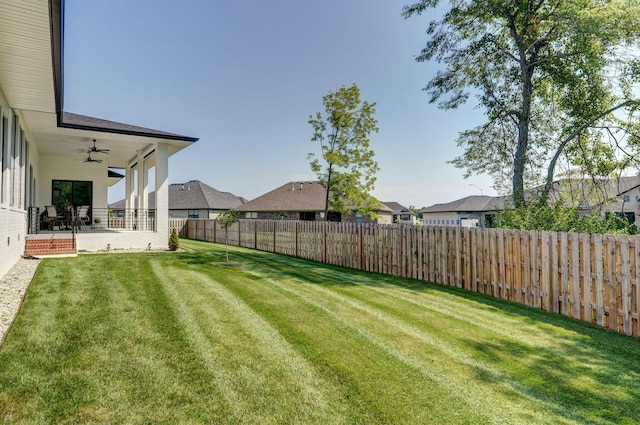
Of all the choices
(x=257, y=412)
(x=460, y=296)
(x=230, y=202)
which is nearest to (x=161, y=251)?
(x=460, y=296)

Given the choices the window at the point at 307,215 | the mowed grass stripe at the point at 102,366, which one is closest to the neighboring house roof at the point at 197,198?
the window at the point at 307,215

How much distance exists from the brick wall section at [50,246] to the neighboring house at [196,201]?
28411mm

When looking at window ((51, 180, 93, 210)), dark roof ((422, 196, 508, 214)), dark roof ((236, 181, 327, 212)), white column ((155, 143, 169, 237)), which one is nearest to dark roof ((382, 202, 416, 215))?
dark roof ((422, 196, 508, 214))

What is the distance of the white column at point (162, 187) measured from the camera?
1301cm

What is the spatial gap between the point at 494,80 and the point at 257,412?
15.7 metres

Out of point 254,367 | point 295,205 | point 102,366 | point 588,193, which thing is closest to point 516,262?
point 254,367

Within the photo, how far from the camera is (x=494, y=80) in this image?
1425 centimetres

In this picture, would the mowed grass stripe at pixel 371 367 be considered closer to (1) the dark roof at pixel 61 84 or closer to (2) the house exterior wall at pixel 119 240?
(1) the dark roof at pixel 61 84

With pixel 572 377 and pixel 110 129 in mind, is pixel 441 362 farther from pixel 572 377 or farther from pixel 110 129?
pixel 110 129

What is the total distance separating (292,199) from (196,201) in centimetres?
1356

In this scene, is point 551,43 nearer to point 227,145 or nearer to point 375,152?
point 375,152

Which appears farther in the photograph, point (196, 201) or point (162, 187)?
point (196, 201)

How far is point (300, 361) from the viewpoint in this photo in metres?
3.69

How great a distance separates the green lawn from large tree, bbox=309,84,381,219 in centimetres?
1261
